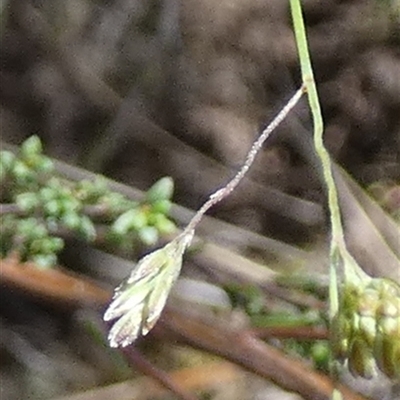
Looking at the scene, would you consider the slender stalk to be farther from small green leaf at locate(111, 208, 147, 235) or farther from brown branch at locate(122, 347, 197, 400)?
brown branch at locate(122, 347, 197, 400)

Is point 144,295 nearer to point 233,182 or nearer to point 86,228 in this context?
point 233,182

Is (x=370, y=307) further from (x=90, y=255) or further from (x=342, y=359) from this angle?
(x=90, y=255)

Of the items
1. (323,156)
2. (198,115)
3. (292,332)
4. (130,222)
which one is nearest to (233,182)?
(323,156)

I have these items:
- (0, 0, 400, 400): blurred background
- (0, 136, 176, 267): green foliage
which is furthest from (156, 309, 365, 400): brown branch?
(0, 0, 400, 400): blurred background

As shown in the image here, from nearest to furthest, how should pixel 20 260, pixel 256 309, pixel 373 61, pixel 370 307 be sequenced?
pixel 370 307 < pixel 20 260 < pixel 256 309 < pixel 373 61

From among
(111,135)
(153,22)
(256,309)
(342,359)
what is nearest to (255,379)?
(256,309)

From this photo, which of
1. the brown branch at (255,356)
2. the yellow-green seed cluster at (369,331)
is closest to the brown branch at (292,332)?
the brown branch at (255,356)
